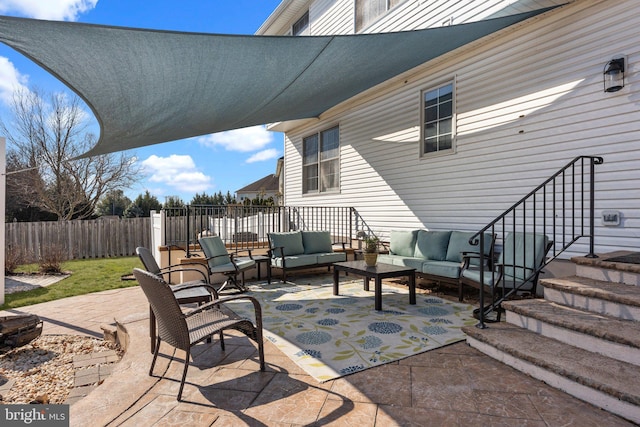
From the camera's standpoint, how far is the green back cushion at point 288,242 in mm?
6752

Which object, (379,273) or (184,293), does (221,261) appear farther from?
(379,273)

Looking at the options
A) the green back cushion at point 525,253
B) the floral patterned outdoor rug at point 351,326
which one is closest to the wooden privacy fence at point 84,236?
the floral patterned outdoor rug at point 351,326

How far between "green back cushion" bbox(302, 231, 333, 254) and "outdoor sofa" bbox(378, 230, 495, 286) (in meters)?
1.34

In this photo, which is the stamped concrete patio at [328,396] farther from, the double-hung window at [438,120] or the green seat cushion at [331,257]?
the double-hung window at [438,120]

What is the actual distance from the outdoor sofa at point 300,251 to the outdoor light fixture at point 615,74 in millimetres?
4834

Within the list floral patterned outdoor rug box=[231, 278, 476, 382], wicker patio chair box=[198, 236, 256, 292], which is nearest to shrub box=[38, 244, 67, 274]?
wicker patio chair box=[198, 236, 256, 292]

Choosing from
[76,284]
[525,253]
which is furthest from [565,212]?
[76,284]

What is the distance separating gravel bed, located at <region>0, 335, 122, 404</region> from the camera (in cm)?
292

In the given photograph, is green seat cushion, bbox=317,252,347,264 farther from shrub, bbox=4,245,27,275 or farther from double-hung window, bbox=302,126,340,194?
shrub, bbox=4,245,27,275

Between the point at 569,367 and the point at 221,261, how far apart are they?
16.5 ft

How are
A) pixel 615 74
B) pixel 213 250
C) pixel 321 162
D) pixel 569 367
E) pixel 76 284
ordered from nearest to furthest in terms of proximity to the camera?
pixel 569 367, pixel 615 74, pixel 213 250, pixel 76 284, pixel 321 162

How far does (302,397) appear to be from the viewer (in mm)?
2438

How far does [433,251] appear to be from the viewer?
5.80 m

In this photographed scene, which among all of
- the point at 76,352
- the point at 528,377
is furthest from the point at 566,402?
the point at 76,352
